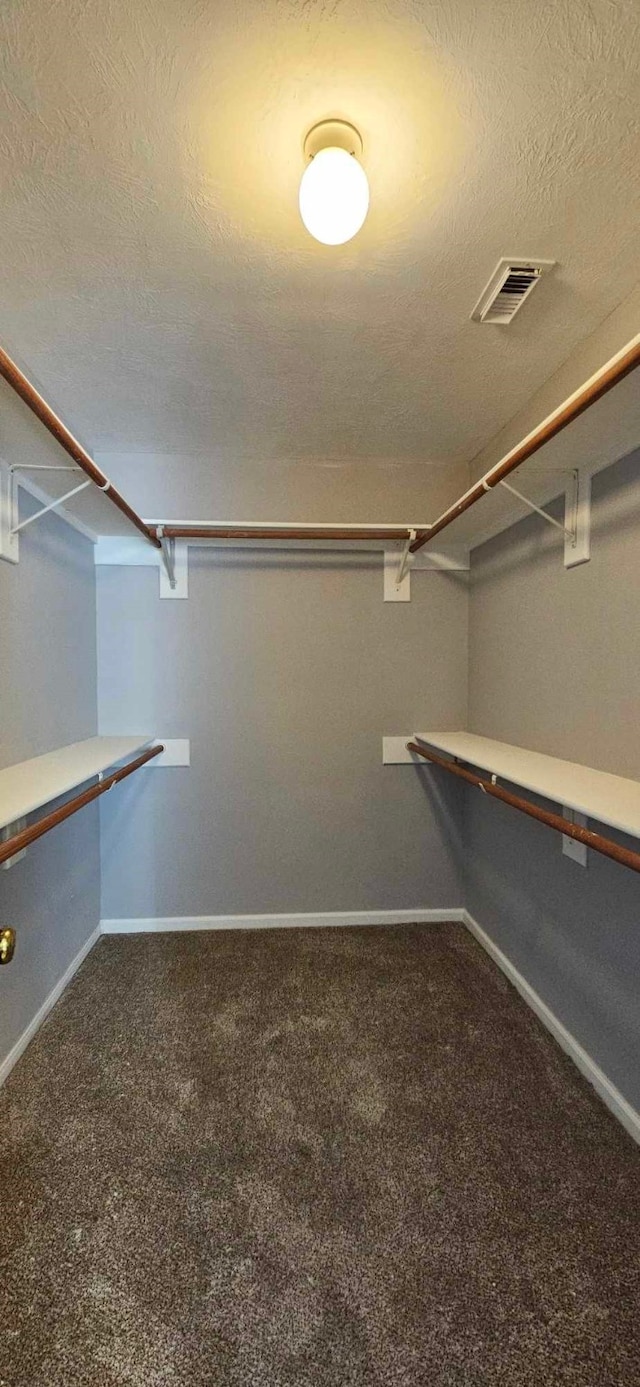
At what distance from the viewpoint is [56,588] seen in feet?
6.16

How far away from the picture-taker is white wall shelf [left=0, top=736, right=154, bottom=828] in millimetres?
1149

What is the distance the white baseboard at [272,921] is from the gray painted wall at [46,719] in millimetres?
176

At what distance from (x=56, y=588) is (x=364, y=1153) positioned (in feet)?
6.39

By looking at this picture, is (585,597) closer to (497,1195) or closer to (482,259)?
(482,259)

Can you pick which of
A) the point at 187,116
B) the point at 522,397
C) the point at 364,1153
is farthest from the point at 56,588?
the point at 364,1153

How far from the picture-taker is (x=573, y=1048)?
1.51 meters

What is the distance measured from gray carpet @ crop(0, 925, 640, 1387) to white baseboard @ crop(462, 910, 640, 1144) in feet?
0.12

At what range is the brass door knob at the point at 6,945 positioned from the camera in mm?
1130

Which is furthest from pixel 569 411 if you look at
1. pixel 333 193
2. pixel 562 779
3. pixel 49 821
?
pixel 49 821

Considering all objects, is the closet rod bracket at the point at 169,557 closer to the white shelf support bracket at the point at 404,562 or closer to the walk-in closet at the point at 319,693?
the walk-in closet at the point at 319,693

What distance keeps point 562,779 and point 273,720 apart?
4.20ft

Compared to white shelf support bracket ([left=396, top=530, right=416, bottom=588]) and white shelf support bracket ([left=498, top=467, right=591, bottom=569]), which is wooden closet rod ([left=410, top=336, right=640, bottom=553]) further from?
white shelf support bracket ([left=396, top=530, right=416, bottom=588])

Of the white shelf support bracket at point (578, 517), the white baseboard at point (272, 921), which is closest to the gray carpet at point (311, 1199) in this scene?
the white baseboard at point (272, 921)

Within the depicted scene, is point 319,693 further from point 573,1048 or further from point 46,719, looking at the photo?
point 573,1048
